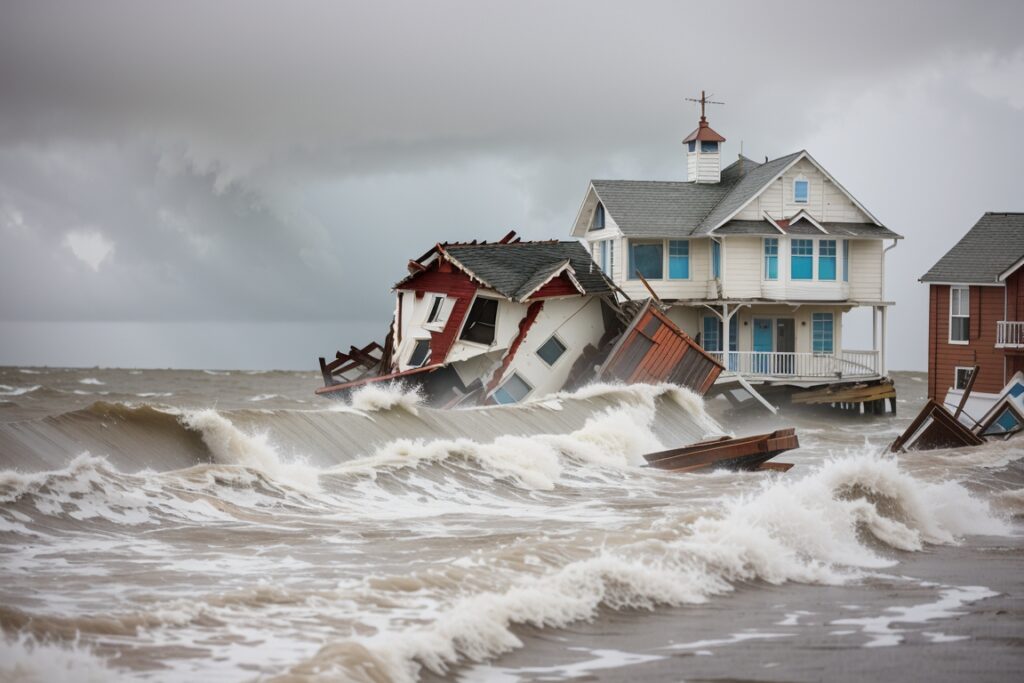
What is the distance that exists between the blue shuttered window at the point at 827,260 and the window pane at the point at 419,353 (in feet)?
46.6

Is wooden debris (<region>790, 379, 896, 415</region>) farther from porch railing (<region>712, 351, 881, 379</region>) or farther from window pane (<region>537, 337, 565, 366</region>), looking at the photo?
window pane (<region>537, 337, 565, 366</region>)

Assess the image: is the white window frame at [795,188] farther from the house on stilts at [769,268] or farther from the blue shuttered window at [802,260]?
the blue shuttered window at [802,260]

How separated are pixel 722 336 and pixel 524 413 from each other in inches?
634

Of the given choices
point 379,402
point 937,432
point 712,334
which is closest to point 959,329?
point 712,334

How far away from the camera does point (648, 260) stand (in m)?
41.9

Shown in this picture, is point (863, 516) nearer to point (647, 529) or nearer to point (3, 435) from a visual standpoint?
point (647, 529)

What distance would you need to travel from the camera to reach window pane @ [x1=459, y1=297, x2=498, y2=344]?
3366 cm

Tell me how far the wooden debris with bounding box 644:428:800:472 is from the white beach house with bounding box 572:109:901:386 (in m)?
16.7

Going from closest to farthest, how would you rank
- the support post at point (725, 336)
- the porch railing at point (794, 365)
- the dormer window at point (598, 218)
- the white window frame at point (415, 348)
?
the white window frame at point (415, 348) → the support post at point (725, 336) → the porch railing at point (794, 365) → the dormer window at point (598, 218)

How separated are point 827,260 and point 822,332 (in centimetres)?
260

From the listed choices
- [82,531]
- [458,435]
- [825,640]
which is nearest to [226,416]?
[458,435]

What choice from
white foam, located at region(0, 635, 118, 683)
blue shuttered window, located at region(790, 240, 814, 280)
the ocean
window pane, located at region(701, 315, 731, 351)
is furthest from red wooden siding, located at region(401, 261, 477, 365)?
white foam, located at region(0, 635, 118, 683)

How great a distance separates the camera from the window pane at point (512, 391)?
107 ft

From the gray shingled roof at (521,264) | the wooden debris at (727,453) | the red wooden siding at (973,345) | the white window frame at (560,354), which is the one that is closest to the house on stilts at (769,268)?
the red wooden siding at (973,345)
